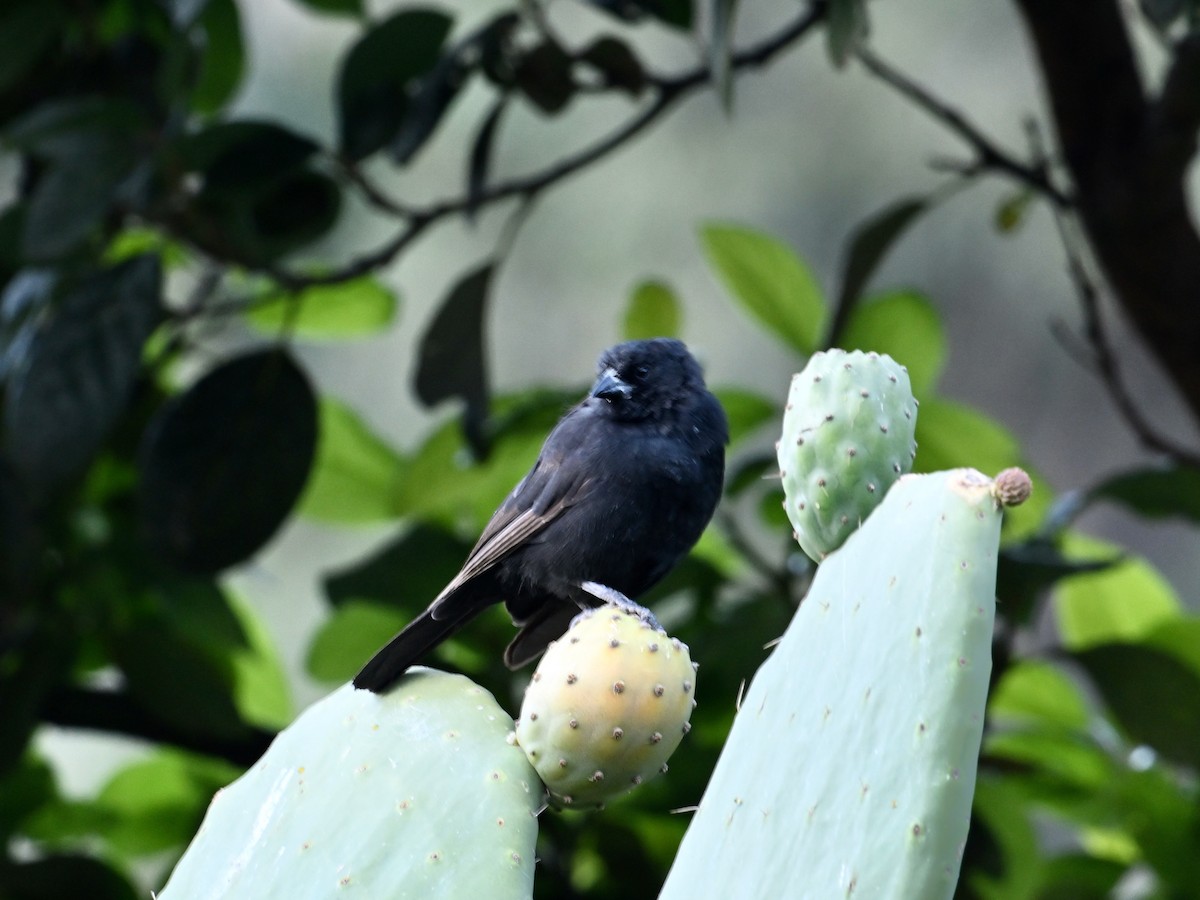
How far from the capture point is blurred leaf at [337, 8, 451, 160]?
176cm

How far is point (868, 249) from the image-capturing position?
70.1 inches

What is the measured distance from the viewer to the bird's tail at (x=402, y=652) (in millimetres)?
777

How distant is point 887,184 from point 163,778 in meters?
2.64

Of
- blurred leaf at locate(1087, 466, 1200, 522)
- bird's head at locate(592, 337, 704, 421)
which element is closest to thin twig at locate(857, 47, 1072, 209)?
blurred leaf at locate(1087, 466, 1200, 522)

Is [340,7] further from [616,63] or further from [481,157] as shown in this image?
[616,63]

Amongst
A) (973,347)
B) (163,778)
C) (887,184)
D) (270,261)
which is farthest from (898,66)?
(163,778)

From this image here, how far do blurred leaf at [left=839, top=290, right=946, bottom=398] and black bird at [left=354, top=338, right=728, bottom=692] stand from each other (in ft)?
3.50

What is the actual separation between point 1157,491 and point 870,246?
0.48m

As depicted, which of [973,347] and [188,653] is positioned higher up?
[188,653]

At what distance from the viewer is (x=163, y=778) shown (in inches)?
80.9

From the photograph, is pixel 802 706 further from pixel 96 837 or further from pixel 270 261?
pixel 96 837

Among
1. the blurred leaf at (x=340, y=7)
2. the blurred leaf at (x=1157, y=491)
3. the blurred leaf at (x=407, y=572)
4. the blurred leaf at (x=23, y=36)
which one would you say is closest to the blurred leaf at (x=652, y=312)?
the blurred leaf at (x=407, y=572)

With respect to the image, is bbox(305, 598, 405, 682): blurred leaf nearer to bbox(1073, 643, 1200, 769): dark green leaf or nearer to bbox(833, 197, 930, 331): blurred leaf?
bbox(833, 197, 930, 331): blurred leaf

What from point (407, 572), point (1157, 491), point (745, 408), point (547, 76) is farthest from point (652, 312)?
point (1157, 491)
